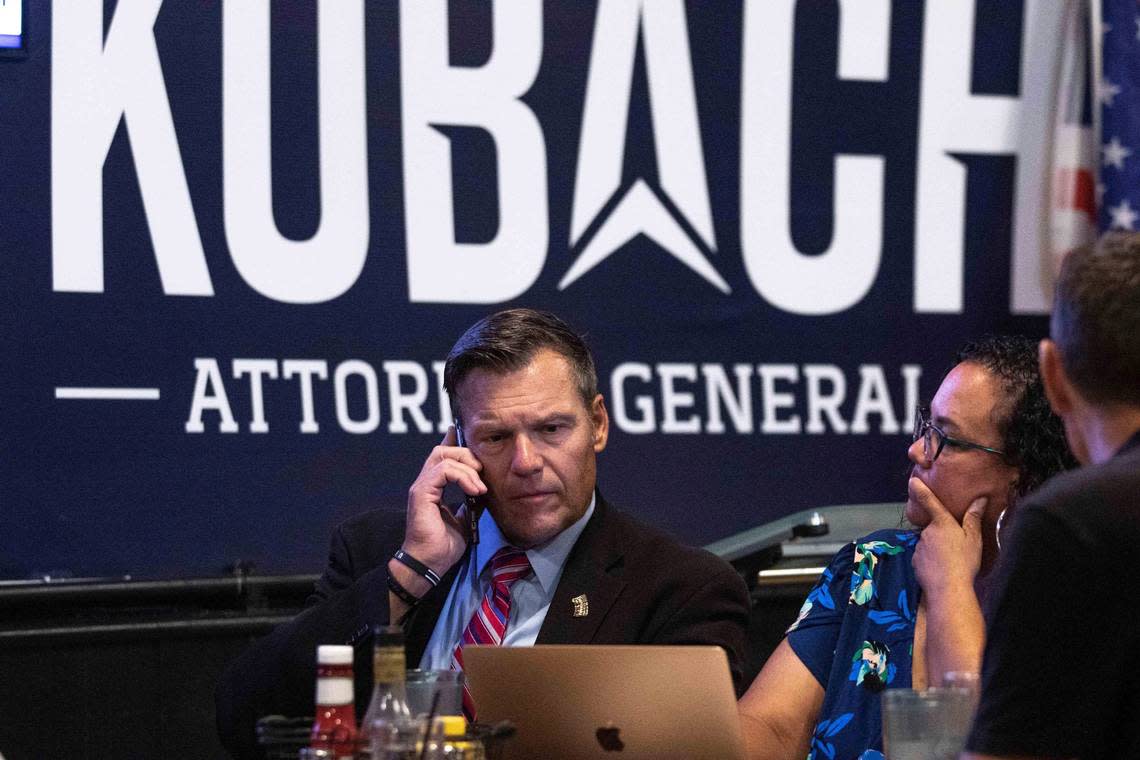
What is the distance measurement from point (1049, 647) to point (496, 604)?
1199 mm

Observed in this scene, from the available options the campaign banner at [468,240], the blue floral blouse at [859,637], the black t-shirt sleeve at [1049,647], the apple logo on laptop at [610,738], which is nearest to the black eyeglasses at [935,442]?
the blue floral blouse at [859,637]

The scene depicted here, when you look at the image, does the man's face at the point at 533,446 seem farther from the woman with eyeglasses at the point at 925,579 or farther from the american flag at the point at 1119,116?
the american flag at the point at 1119,116

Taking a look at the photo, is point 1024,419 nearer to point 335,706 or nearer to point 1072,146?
point 335,706

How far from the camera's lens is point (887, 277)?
12.8 feet

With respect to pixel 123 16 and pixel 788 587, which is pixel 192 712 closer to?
pixel 788 587

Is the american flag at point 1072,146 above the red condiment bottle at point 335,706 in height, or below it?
above

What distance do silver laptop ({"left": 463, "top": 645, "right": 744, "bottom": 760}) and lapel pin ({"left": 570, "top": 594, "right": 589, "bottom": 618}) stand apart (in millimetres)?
493

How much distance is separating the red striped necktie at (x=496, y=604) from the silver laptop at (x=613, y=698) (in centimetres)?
47

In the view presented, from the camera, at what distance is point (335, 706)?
64.4 inches

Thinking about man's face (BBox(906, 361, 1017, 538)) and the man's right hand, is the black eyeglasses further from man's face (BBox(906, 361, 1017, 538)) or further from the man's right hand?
the man's right hand

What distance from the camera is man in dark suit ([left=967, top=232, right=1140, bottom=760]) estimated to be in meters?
1.30

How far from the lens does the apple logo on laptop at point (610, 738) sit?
1.79 m

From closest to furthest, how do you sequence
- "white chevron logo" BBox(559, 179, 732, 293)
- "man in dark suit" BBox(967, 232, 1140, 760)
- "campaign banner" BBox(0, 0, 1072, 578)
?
1. "man in dark suit" BBox(967, 232, 1140, 760)
2. "campaign banner" BBox(0, 0, 1072, 578)
3. "white chevron logo" BBox(559, 179, 732, 293)

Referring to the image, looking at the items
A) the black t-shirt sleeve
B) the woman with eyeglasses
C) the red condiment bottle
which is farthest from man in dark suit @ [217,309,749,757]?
the black t-shirt sleeve
